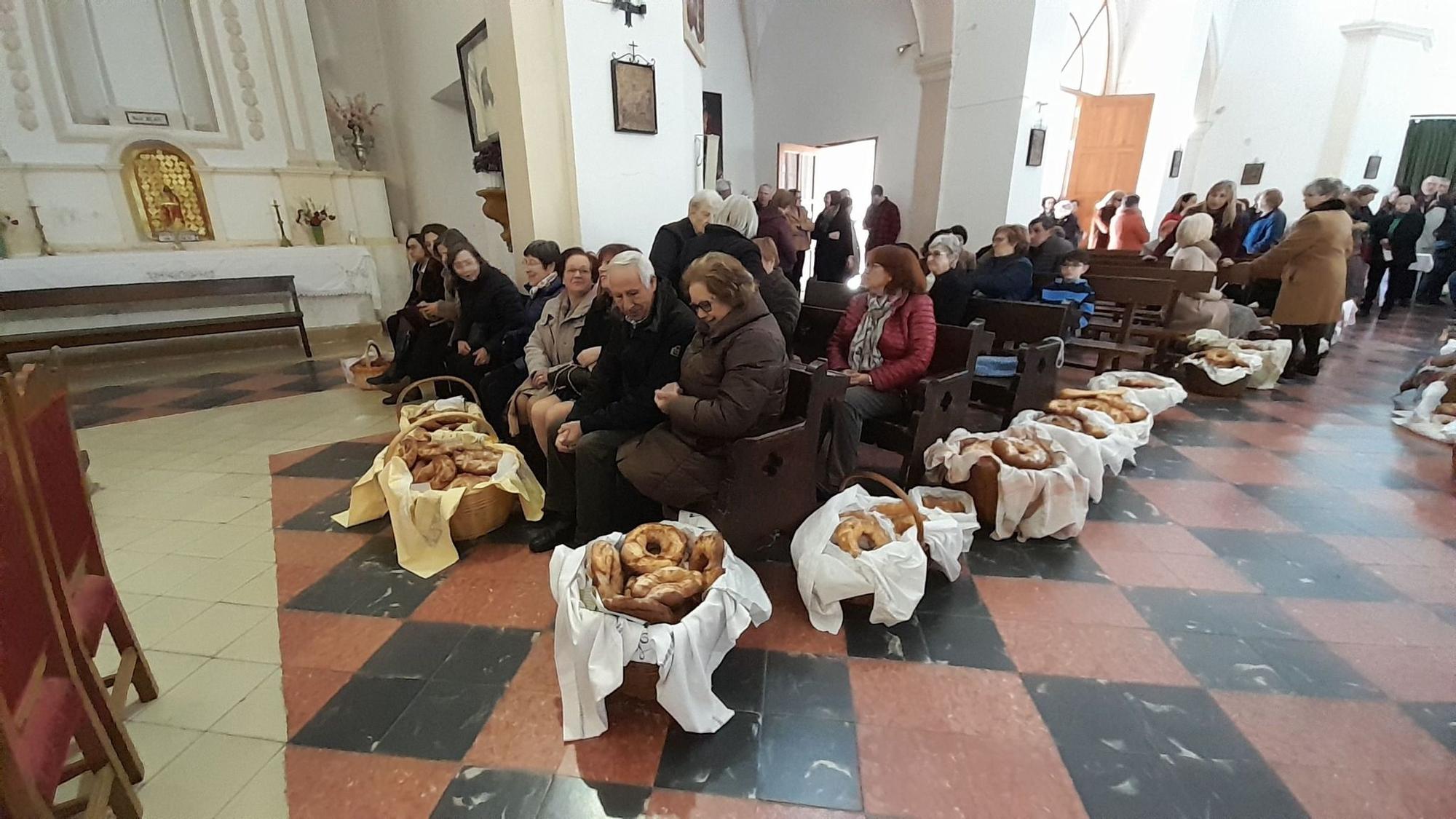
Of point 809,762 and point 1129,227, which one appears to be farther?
point 1129,227

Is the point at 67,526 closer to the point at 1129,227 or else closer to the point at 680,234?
the point at 680,234

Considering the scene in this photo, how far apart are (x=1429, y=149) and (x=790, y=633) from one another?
17657 millimetres

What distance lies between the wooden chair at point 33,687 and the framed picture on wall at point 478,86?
186 inches

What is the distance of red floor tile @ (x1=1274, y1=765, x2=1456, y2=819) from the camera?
1566 mm

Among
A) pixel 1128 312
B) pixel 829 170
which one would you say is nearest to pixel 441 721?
pixel 1128 312

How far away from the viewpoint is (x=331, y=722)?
1851 mm

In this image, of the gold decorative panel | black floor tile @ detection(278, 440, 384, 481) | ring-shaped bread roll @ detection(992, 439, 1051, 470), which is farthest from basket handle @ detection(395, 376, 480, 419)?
the gold decorative panel

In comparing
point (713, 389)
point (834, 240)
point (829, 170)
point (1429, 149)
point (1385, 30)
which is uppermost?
point (1385, 30)

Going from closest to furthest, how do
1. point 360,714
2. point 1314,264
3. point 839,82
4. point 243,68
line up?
1. point 360,714
2. point 1314,264
3. point 243,68
4. point 839,82

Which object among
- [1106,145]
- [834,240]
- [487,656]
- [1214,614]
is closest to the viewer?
[487,656]

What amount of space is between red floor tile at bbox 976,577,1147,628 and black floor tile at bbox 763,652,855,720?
74 centimetres

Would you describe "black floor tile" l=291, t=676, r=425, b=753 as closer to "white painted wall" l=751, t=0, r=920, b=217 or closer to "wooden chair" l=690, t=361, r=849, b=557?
"wooden chair" l=690, t=361, r=849, b=557

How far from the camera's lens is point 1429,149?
12.0 metres

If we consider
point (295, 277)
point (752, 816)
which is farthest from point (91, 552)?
point (295, 277)
